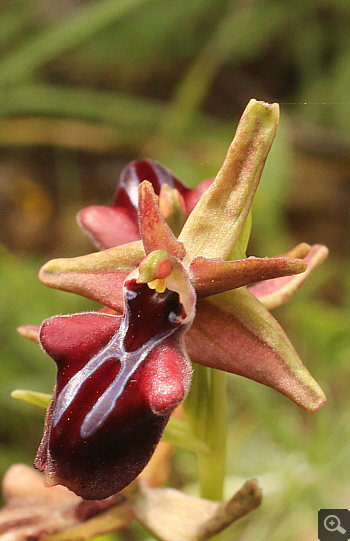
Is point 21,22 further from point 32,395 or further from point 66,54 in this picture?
point 32,395

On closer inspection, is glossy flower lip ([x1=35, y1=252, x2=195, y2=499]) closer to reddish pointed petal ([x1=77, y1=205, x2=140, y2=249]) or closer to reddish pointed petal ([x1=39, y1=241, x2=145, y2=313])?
reddish pointed petal ([x1=39, y1=241, x2=145, y2=313])

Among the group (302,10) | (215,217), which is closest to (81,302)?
(215,217)

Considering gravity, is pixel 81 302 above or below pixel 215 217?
below

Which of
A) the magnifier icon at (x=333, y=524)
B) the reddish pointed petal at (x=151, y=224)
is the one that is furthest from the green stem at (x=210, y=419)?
the magnifier icon at (x=333, y=524)

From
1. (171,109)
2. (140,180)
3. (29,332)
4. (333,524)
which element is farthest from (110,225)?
(171,109)

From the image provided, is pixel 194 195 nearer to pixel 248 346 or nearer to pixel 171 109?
pixel 248 346

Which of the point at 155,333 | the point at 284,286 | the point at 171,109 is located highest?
the point at 155,333

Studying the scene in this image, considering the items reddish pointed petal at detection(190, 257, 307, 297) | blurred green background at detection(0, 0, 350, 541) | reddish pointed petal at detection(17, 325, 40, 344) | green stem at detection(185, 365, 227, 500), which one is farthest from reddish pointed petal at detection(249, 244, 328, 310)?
blurred green background at detection(0, 0, 350, 541)
